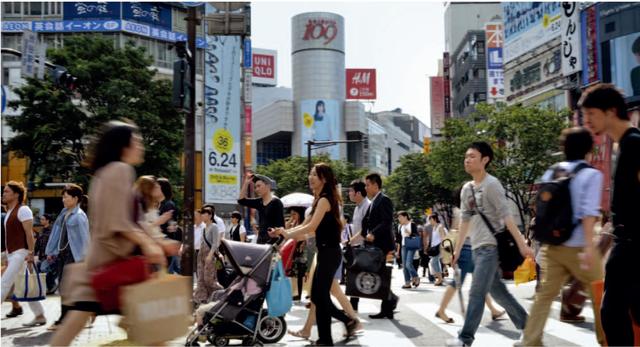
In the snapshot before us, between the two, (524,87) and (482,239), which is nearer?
(482,239)

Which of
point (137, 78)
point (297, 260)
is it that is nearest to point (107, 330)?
point (297, 260)

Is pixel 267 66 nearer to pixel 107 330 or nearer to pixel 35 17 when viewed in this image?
pixel 35 17

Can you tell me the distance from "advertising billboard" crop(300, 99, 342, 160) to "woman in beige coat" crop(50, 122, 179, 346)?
9576 cm

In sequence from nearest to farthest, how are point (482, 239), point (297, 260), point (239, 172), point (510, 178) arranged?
point (482, 239) → point (297, 260) → point (510, 178) → point (239, 172)

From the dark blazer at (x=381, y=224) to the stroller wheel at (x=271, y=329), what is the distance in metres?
1.70

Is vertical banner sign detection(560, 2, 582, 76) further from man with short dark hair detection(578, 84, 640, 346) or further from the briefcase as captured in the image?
man with short dark hair detection(578, 84, 640, 346)

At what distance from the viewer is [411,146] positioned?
160625mm

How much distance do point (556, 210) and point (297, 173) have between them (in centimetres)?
5772

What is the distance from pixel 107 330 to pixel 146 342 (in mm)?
4310

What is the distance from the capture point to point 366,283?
771 centimetres

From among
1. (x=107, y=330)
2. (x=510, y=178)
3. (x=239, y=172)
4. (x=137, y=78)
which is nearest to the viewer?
(x=107, y=330)

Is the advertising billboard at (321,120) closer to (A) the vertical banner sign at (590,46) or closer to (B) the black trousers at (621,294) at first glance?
(A) the vertical banner sign at (590,46)

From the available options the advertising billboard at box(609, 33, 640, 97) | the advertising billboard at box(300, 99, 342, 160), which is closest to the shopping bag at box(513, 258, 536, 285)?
the advertising billboard at box(609, 33, 640, 97)

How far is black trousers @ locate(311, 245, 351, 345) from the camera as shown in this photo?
600cm
